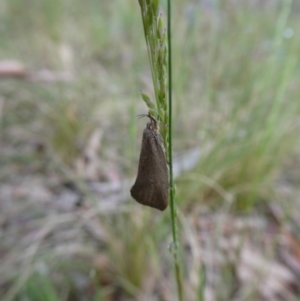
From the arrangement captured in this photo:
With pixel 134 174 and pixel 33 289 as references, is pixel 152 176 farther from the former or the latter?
pixel 134 174

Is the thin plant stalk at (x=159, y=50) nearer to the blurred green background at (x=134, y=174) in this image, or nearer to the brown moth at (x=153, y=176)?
the brown moth at (x=153, y=176)

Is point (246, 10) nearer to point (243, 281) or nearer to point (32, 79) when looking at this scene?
point (32, 79)

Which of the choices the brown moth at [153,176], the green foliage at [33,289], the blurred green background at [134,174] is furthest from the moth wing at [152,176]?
the green foliage at [33,289]

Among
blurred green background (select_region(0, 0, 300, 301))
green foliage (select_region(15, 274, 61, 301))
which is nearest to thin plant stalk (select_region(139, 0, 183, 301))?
blurred green background (select_region(0, 0, 300, 301))

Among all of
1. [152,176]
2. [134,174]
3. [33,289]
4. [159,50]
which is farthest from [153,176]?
[134,174]

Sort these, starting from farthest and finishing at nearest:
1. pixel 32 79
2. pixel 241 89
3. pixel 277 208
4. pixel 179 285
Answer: pixel 32 79 → pixel 241 89 → pixel 277 208 → pixel 179 285

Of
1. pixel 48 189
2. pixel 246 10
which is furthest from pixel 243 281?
pixel 246 10
